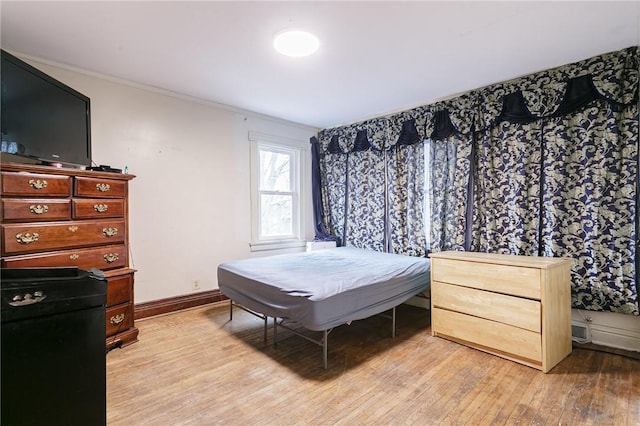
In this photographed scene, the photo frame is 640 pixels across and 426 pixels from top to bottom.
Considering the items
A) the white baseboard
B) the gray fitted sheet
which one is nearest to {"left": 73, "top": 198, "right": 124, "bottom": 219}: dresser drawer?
the gray fitted sheet

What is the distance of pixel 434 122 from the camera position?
3334 millimetres

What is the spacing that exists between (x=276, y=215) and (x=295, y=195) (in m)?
0.43

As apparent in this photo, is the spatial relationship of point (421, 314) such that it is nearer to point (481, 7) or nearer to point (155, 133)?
point (481, 7)

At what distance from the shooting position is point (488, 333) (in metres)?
2.32

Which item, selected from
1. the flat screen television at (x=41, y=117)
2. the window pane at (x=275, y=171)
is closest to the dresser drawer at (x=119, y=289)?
the flat screen television at (x=41, y=117)

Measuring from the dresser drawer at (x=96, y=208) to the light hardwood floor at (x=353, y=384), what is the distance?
107 cm

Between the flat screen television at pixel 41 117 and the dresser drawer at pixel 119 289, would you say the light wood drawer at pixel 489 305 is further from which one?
the flat screen television at pixel 41 117

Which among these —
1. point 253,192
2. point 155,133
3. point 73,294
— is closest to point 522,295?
point 73,294

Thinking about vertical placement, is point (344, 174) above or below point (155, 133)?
below

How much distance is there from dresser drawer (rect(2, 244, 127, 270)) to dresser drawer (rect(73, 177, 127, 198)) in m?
0.42

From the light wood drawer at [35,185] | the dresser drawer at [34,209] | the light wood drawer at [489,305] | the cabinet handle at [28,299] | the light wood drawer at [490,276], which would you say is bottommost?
the light wood drawer at [489,305]

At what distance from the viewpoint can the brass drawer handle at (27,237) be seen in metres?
1.98

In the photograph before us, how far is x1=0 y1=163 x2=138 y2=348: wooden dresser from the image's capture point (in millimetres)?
1971

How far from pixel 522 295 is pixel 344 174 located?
2704 mm
